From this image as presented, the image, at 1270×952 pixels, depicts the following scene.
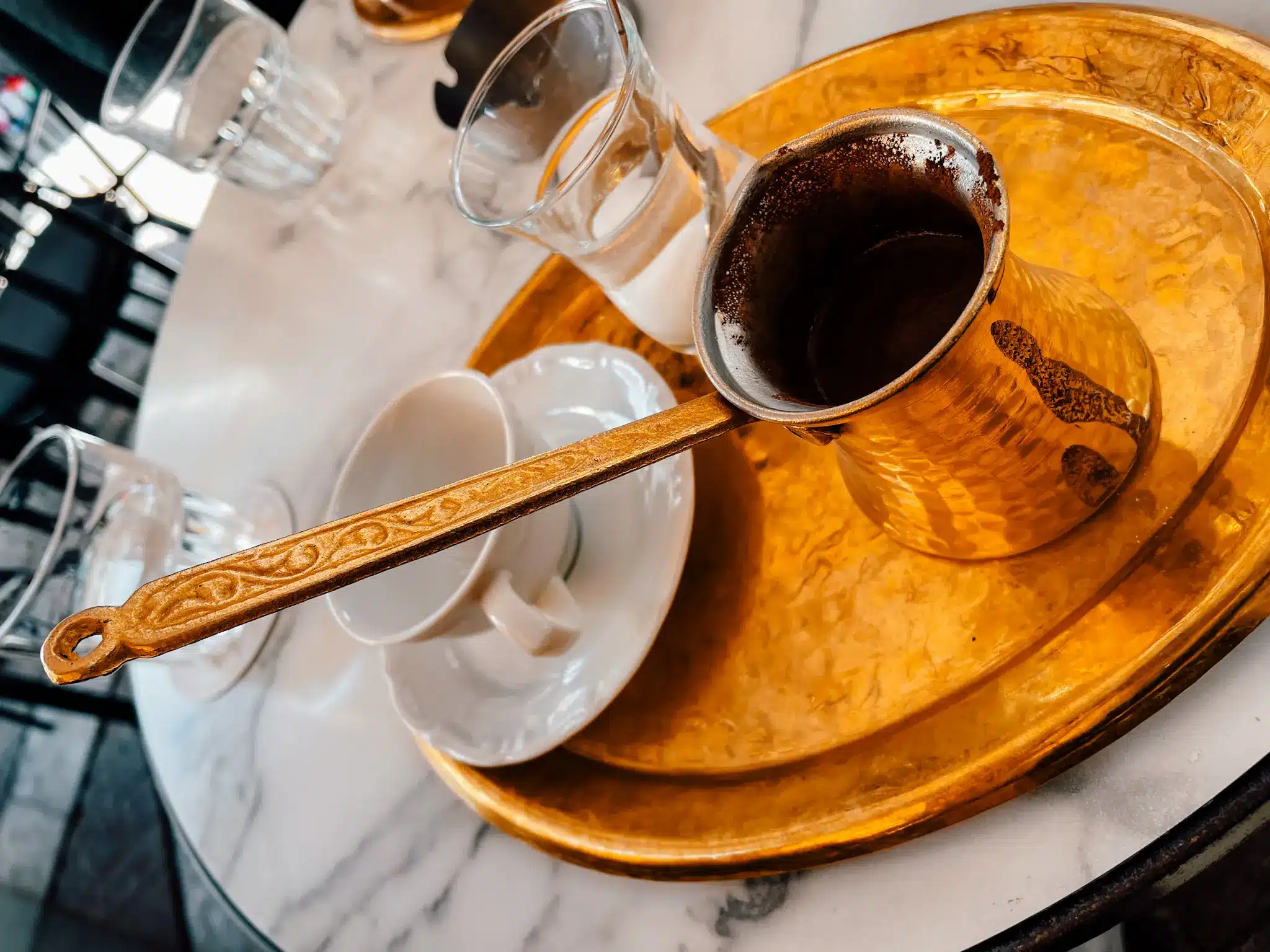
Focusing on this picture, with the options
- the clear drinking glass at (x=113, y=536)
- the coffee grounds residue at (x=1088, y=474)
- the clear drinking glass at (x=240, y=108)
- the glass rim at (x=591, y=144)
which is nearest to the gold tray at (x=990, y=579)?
the coffee grounds residue at (x=1088, y=474)

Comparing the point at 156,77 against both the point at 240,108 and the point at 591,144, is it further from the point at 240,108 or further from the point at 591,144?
the point at 591,144

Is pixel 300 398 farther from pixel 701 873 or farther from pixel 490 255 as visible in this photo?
pixel 701 873

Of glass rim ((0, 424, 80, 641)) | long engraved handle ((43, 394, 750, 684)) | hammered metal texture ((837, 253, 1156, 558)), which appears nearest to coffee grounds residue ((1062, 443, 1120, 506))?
hammered metal texture ((837, 253, 1156, 558))

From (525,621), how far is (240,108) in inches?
19.7

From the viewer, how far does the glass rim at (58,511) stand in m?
0.57

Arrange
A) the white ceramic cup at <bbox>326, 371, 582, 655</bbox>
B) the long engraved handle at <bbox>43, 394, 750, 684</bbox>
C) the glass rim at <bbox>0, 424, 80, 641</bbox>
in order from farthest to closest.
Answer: the glass rim at <bbox>0, 424, 80, 641</bbox> < the white ceramic cup at <bbox>326, 371, 582, 655</bbox> < the long engraved handle at <bbox>43, 394, 750, 684</bbox>

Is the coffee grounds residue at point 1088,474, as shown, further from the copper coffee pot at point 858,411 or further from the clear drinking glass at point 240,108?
the clear drinking glass at point 240,108

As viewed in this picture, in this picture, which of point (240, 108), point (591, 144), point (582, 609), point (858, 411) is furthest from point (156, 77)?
point (858, 411)

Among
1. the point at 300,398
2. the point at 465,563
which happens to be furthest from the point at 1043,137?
the point at 300,398

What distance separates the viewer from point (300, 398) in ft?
2.04

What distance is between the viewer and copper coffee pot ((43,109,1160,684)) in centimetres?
26

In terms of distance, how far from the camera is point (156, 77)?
72 cm

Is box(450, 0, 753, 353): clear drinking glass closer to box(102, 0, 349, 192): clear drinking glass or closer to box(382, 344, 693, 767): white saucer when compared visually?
box(382, 344, 693, 767): white saucer

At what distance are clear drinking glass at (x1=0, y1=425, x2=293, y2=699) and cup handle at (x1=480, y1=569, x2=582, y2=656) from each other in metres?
0.27
